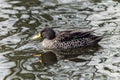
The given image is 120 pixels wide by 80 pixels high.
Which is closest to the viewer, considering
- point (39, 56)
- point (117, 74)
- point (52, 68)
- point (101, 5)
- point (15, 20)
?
point (117, 74)

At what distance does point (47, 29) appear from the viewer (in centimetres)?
1277

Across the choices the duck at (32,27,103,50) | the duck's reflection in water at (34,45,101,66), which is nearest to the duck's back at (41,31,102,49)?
the duck at (32,27,103,50)

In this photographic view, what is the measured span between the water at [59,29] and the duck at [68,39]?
0.80ft

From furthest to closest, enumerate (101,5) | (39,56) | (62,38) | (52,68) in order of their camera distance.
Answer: (101,5)
(62,38)
(39,56)
(52,68)

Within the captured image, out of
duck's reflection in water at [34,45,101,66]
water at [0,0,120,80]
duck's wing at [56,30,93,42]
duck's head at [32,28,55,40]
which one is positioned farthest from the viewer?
duck's head at [32,28,55,40]

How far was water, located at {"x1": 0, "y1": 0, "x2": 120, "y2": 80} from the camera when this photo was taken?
10.4 m

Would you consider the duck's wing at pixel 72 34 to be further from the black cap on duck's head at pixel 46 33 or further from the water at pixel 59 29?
the water at pixel 59 29

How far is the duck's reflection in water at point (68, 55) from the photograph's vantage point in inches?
451

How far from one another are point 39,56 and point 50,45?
1012 mm

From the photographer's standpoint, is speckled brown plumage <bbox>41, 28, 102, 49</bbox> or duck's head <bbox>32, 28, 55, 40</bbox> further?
duck's head <bbox>32, 28, 55, 40</bbox>

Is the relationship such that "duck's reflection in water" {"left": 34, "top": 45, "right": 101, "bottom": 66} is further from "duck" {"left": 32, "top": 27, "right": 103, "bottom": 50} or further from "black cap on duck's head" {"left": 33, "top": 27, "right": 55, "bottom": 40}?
"black cap on duck's head" {"left": 33, "top": 27, "right": 55, "bottom": 40}

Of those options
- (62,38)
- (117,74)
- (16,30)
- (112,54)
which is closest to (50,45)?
(62,38)

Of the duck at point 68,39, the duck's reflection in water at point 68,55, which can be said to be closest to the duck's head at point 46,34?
the duck at point 68,39

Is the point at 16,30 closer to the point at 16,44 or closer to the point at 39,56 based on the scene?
the point at 16,44
